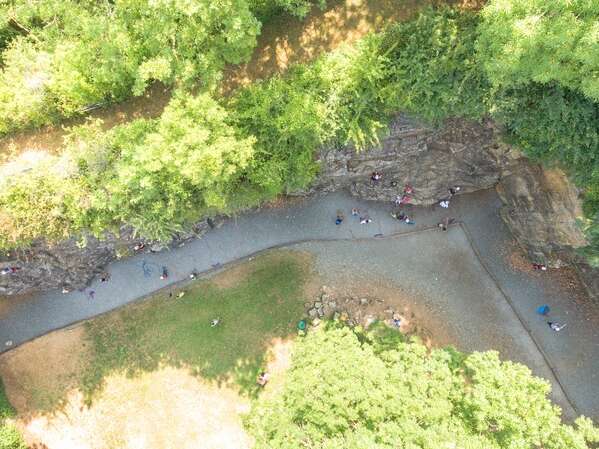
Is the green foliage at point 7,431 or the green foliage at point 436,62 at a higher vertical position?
the green foliage at point 436,62

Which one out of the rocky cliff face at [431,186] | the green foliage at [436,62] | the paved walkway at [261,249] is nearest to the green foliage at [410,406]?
the paved walkway at [261,249]

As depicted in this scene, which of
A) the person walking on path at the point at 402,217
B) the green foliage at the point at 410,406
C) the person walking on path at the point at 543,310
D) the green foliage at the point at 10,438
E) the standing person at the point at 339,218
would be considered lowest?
the person walking on path at the point at 543,310

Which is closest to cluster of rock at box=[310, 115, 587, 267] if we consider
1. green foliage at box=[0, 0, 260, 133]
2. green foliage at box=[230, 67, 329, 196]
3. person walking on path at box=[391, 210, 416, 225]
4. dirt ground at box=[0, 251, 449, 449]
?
person walking on path at box=[391, 210, 416, 225]

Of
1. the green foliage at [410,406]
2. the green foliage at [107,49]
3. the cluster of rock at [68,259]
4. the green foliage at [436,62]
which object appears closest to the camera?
the green foliage at [107,49]

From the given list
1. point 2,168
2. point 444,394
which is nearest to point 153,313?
point 2,168

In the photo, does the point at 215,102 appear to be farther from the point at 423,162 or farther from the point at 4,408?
the point at 4,408

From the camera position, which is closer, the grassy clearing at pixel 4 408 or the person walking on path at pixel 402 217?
the grassy clearing at pixel 4 408

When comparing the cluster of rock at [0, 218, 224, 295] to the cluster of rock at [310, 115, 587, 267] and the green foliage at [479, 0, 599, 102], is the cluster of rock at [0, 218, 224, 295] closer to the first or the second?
the cluster of rock at [310, 115, 587, 267]

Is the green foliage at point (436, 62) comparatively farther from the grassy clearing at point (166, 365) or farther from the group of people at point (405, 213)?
the grassy clearing at point (166, 365)
